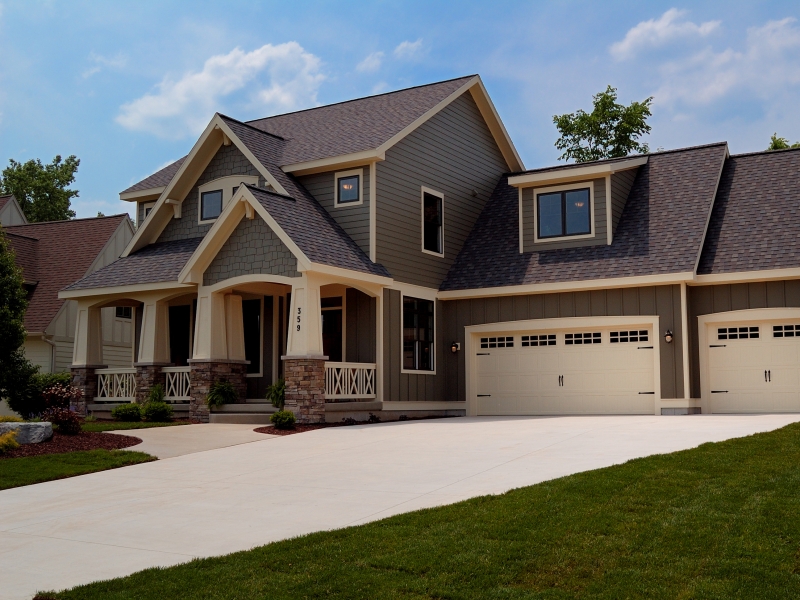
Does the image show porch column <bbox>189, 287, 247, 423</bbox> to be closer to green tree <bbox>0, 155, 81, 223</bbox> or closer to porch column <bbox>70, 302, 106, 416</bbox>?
porch column <bbox>70, 302, 106, 416</bbox>

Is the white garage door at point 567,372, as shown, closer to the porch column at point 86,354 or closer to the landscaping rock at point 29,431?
the porch column at point 86,354

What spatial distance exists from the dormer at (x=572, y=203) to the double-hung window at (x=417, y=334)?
2.86 metres

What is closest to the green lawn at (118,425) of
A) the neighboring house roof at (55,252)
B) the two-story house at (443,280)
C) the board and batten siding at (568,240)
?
the two-story house at (443,280)

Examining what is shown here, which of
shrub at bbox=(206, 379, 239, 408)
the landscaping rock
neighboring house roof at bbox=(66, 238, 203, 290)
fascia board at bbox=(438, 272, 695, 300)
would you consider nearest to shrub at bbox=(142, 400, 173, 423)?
shrub at bbox=(206, 379, 239, 408)

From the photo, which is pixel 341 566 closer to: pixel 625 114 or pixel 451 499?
pixel 451 499

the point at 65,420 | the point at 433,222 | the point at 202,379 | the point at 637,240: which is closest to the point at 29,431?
the point at 65,420

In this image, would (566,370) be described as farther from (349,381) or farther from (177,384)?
(177,384)

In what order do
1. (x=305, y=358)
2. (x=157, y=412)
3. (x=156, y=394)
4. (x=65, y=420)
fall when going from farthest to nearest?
1. (x=156, y=394)
2. (x=157, y=412)
3. (x=305, y=358)
4. (x=65, y=420)

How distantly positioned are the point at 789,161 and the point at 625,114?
14.5m

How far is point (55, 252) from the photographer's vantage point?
30406mm

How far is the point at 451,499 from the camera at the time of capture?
963 cm

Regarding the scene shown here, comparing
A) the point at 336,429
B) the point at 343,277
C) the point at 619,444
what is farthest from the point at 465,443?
the point at 343,277

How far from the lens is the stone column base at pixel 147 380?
827 inches

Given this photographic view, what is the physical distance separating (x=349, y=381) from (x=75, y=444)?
6.01 m
